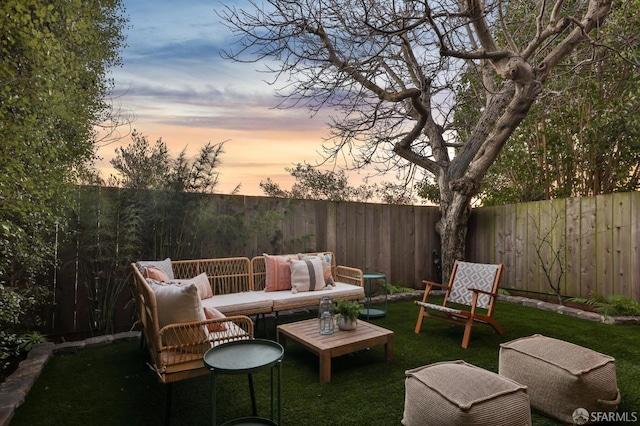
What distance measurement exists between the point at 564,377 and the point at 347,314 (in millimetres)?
1544

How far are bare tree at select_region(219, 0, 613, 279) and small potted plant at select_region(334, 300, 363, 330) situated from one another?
7.69 feet

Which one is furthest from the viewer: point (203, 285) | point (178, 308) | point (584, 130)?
point (584, 130)

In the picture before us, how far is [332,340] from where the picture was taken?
9.52ft

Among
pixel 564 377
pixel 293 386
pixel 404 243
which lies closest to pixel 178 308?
pixel 293 386

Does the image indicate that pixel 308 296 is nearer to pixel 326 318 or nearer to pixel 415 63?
pixel 326 318

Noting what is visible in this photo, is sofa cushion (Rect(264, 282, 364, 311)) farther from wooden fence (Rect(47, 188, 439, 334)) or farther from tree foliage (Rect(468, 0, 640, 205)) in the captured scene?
tree foliage (Rect(468, 0, 640, 205))

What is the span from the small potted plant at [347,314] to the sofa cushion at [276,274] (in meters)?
1.28

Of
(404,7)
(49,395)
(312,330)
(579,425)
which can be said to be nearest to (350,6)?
(404,7)

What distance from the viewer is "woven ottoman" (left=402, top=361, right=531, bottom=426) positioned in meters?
1.80

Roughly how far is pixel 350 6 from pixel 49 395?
4.35m

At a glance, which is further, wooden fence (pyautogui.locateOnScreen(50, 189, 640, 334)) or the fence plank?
the fence plank

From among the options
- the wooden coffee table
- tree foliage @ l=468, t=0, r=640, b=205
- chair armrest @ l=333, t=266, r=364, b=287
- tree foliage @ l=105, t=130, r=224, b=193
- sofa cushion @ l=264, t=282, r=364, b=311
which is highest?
tree foliage @ l=468, t=0, r=640, b=205

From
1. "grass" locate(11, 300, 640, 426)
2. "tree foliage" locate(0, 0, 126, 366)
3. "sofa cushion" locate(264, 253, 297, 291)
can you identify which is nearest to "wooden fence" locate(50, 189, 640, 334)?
"tree foliage" locate(0, 0, 126, 366)

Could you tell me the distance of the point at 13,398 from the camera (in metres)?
2.34
